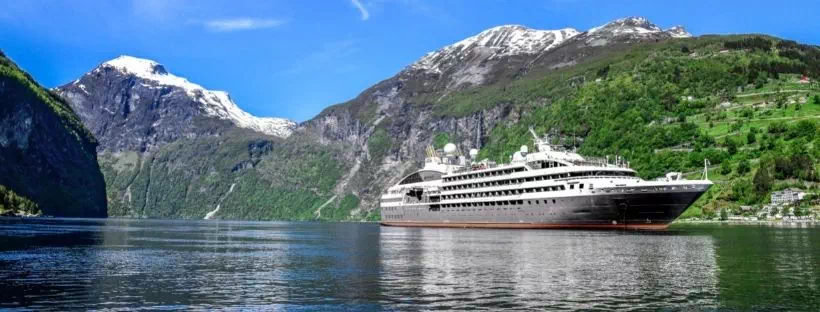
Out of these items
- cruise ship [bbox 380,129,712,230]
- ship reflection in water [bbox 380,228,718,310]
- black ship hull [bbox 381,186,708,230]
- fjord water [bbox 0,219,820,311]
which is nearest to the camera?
fjord water [bbox 0,219,820,311]

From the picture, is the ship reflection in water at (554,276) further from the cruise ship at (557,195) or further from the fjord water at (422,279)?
the cruise ship at (557,195)

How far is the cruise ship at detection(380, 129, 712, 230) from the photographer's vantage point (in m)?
119

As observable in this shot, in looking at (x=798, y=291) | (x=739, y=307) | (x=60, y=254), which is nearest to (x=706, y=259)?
(x=798, y=291)

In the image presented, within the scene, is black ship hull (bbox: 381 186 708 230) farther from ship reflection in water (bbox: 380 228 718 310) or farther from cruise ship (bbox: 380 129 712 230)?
ship reflection in water (bbox: 380 228 718 310)

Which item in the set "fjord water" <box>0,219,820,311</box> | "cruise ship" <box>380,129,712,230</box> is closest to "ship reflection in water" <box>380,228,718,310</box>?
"fjord water" <box>0,219,820,311</box>

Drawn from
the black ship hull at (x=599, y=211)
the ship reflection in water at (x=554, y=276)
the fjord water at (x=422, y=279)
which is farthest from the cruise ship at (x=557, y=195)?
the fjord water at (x=422, y=279)

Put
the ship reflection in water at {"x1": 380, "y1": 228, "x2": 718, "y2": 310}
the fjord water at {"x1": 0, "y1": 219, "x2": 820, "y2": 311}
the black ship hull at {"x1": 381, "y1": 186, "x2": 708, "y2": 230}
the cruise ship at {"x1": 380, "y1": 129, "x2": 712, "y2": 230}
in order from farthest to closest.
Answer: the cruise ship at {"x1": 380, "y1": 129, "x2": 712, "y2": 230}
the black ship hull at {"x1": 381, "y1": 186, "x2": 708, "y2": 230}
the ship reflection in water at {"x1": 380, "y1": 228, "x2": 718, "y2": 310}
the fjord water at {"x1": 0, "y1": 219, "x2": 820, "y2": 311}

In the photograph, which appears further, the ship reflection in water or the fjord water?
the ship reflection in water

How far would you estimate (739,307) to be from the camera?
3778cm

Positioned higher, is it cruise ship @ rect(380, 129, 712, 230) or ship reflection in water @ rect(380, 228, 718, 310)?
cruise ship @ rect(380, 129, 712, 230)

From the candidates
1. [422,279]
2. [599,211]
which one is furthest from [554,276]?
[599,211]

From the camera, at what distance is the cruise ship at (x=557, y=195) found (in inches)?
4692

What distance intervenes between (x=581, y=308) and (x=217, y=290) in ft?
77.3

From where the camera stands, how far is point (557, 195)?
130 meters
